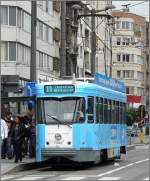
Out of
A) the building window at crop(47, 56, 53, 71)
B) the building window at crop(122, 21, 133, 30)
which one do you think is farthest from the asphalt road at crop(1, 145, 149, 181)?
the building window at crop(122, 21, 133, 30)

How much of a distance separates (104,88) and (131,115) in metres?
56.1

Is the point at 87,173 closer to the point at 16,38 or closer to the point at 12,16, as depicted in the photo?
the point at 16,38

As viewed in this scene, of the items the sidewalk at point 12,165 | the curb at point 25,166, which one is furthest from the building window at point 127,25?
the sidewalk at point 12,165

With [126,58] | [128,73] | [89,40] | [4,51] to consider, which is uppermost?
[126,58]

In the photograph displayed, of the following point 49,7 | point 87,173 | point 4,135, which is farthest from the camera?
point 49,7

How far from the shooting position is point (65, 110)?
22188 millimetres

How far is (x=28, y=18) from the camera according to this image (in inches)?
2053

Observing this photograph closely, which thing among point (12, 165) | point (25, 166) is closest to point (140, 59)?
point (25, 166)

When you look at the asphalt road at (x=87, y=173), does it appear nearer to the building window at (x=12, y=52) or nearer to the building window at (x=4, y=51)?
the building window at (x=12, y=52)

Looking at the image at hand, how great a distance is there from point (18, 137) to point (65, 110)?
2.71m

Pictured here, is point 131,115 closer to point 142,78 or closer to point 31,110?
point 142,78

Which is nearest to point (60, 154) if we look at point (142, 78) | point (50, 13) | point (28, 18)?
point (28, 18)

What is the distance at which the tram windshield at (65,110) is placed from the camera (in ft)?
72.7

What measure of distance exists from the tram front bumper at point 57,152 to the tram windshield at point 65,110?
0.88 metres
